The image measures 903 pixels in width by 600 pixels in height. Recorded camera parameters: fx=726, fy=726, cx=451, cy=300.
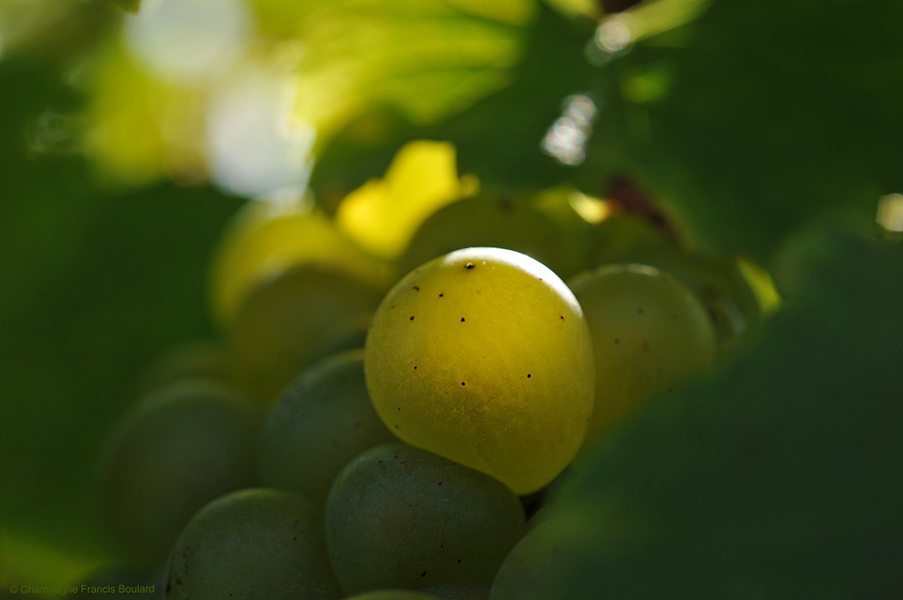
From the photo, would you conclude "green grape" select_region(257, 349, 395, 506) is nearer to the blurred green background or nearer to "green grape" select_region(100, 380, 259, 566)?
"green grape" select_region(100, 380, 259, 566)

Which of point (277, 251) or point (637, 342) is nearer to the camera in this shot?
point (637, 342)

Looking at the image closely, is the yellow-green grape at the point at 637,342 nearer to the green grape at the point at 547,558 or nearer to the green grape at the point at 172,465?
the green grape at the point at 547,558

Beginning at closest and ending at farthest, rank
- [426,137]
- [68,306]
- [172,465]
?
[172,465] → [426,137] → [68,306]

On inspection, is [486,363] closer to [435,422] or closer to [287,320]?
[435,422]

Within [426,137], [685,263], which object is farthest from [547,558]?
[426,137]

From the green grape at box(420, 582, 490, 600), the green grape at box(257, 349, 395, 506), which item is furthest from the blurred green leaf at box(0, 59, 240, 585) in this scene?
the green grape at box(420, 582, 490, 600)

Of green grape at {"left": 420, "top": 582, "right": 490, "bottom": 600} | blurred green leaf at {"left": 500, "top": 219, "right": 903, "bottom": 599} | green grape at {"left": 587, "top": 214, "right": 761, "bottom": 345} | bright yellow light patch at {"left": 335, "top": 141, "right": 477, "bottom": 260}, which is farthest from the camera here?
bright yellow light patch at {"left": 335, "top": 141, "right": 477, "bottom": 260}

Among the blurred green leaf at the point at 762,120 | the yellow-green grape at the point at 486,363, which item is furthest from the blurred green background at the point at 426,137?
the yellow-green grape at the point at 486,363

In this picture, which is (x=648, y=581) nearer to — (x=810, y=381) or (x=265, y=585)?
(x=810, y=381)
